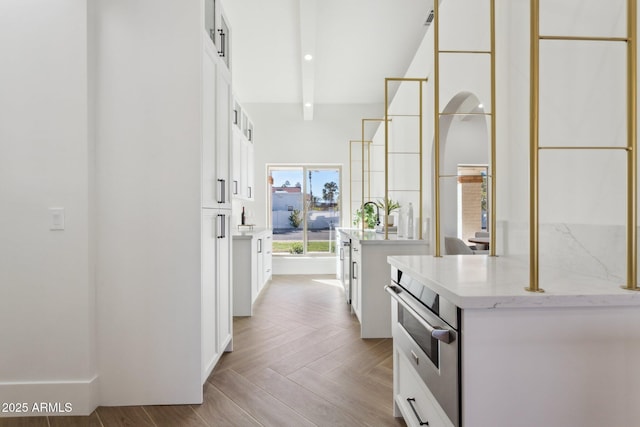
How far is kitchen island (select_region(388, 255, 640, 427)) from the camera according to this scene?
3.06 feet

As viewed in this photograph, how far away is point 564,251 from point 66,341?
2.47 meters

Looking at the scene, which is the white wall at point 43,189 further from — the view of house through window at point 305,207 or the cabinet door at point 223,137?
the view of house through window at point 305,207

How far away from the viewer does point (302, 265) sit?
6.55 meters

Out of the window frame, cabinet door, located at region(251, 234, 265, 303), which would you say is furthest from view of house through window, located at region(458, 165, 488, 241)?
cabinet door, located at region(251, 234, 265, 303)

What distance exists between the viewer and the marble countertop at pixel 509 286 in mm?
925

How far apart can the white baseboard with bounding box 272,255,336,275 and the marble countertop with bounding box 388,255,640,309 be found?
5083mm

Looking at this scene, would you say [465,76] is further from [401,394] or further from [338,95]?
[338,95]

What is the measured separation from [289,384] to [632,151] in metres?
2.08

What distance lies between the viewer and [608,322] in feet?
3.06

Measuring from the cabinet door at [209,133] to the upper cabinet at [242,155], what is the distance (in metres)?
1.84

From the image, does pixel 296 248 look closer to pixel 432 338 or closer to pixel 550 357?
pixel 432 338

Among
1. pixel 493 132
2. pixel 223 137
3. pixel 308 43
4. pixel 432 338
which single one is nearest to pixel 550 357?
pixel 432 338

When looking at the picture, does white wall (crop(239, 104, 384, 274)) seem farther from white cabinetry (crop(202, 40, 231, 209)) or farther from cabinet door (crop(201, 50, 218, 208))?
cabinet door (crop(201, 50, 218, 208))

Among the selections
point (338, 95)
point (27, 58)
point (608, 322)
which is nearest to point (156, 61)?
point (27, 58)
